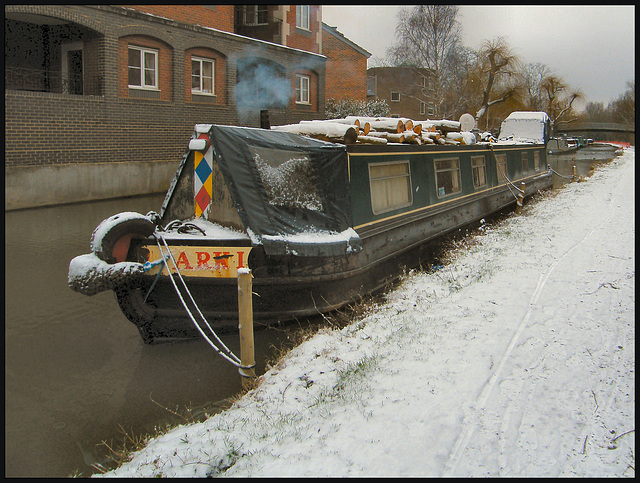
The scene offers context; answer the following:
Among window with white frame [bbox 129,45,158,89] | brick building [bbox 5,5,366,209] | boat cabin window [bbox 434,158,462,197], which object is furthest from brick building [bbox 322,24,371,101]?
boat cabin window [bbox 434,158,462,197]

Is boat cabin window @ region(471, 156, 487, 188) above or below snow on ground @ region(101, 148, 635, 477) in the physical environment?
above

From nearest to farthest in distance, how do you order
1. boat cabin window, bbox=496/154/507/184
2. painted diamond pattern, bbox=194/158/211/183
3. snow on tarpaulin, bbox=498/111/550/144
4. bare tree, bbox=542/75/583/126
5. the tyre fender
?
the tyre fender → painted diamond pattern, bbox=194/158/211/183 → boat cabin window, bbox=496/154/507/184 → snow on tarpaulin, bbox=498/111/550/144 → bare tree, bbox=542/75/583/126

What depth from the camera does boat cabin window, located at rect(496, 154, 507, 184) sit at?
1327 centimetres

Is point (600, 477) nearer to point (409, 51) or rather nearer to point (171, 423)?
point (171, 423)

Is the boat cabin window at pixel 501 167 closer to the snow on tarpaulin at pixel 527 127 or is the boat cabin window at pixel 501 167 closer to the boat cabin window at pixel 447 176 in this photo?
the boat cabin window at pixel 447 176

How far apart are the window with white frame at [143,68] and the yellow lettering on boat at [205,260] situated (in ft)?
42.3

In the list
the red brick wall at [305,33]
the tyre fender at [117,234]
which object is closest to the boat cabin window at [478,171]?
the tyre fender at [117,234]

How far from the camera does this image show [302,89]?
23344 mm

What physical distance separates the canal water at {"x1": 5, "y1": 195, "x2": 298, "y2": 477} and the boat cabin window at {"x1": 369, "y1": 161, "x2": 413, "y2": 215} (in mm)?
2458

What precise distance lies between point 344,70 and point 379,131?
87.0ft

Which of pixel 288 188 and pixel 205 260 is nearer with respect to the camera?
pixel 205 260

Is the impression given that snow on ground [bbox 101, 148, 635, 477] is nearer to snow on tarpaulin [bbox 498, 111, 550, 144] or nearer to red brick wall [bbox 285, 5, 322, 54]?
snow on tarpaulin [bbox 498, 111, 550, 144]

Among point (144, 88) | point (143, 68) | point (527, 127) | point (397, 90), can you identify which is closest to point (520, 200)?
point (527, 127)

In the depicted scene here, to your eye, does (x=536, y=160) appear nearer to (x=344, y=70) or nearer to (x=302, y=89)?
(x=302, y=89)
